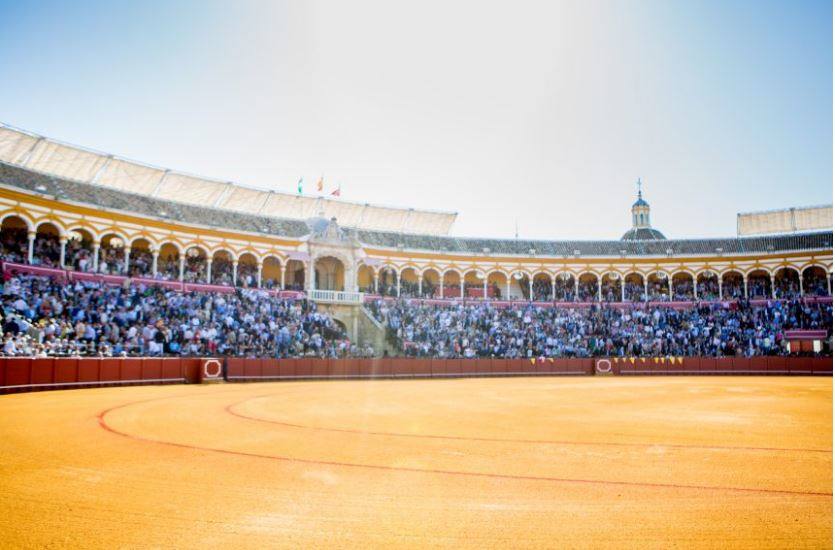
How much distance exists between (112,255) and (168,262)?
3.32 metres

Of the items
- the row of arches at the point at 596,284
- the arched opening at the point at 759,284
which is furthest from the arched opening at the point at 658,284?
the arched opening at the point at 759,284

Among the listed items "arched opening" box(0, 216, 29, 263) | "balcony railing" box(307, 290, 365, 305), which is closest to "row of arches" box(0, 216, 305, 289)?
"arched opening" box(0, 216, 29, 263)

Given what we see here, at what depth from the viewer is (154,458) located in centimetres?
845

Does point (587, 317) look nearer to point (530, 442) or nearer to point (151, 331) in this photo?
point (151, 331)

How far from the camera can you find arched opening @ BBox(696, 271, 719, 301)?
47.5m

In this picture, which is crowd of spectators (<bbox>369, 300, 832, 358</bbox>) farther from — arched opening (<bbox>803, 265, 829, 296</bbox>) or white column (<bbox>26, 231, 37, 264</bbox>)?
white column (<bbox>26, 231, 37, 264</bbox>)

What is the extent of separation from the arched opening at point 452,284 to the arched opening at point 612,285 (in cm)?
1198

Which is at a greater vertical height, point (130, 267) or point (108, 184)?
point (108, 184)

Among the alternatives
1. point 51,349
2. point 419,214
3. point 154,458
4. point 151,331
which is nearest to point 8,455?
point 154,458

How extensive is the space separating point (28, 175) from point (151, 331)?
12322 mm

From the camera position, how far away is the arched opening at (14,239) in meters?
28.6

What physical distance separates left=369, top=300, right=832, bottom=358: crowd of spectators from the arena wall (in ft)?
6.75

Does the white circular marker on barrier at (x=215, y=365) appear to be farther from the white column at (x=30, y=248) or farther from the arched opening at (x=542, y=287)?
the arched opening at (x=542, y=287)

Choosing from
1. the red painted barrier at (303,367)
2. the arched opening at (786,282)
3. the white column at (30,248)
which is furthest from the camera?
the arched opening at (786,282)
